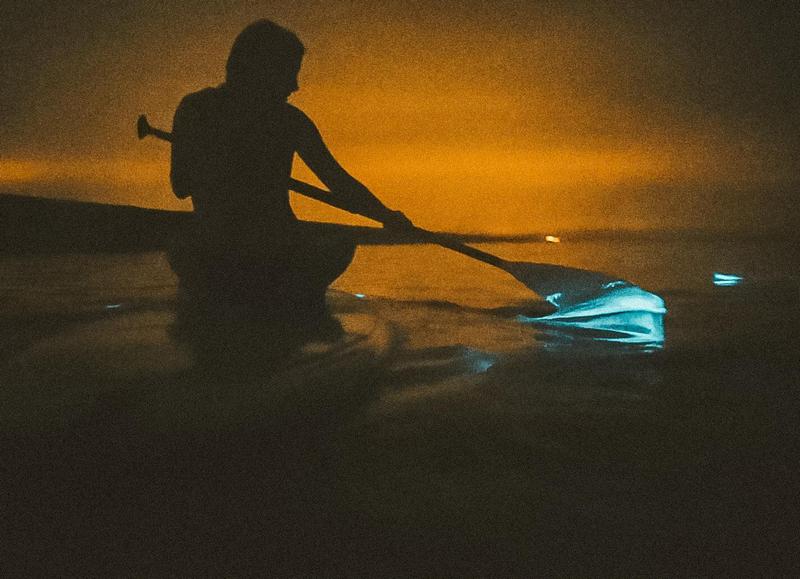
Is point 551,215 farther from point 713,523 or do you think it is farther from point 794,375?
point 713,523

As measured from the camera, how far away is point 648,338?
2.66 m

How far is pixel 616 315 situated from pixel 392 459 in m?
2.06

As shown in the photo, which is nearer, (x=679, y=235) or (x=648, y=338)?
(x=648, y=338)

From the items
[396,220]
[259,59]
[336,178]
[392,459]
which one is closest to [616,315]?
[396,220]

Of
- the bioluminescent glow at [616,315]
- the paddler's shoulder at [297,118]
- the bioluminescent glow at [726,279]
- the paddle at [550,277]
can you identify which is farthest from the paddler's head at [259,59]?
the bioluminescent glow at [726,279]

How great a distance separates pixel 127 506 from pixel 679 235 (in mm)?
10767

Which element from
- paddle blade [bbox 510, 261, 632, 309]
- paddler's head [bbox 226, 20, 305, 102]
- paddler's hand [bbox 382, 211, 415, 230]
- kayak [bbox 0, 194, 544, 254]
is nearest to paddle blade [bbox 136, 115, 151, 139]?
paddler's head [bbox 226, 20, 305, 102]

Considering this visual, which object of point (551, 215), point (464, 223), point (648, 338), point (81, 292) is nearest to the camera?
point (648, 338)

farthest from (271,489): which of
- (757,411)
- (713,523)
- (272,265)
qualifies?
(272,265)

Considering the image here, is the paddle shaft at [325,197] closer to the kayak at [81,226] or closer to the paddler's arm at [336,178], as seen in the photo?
the paddler's arm at [336,178]

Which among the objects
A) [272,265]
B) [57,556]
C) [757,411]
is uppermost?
[272,265]

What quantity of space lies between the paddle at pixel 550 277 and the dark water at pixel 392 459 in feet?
3.20

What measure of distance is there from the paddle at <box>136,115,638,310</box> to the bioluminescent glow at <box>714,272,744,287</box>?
158cm

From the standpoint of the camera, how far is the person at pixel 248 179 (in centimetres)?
236
